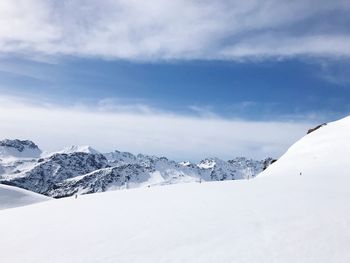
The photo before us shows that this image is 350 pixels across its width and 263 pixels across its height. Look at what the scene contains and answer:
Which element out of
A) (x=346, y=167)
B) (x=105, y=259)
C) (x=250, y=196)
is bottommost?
(x=105, y=259)

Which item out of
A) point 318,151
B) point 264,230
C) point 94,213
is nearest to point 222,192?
point 94,213

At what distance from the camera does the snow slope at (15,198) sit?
68475mm

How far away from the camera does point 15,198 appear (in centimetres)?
7112

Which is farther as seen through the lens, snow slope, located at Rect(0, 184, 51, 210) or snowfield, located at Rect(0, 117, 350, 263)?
snow slope, located at Rect(0, 184, 51, 210)

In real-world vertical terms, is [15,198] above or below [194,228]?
below

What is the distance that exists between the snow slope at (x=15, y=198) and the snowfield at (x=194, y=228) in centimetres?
4456

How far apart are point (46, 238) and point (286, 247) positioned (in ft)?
34.8

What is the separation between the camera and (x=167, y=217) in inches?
811

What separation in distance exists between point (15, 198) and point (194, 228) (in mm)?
60684

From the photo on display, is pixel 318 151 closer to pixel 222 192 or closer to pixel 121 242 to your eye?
pixel 222 192

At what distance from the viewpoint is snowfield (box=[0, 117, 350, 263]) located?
14508 mm

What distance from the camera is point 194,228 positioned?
58.8 ft

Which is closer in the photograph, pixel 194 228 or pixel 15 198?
pixel 194 228

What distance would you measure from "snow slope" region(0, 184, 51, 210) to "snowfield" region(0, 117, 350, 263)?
4456 centimetres
